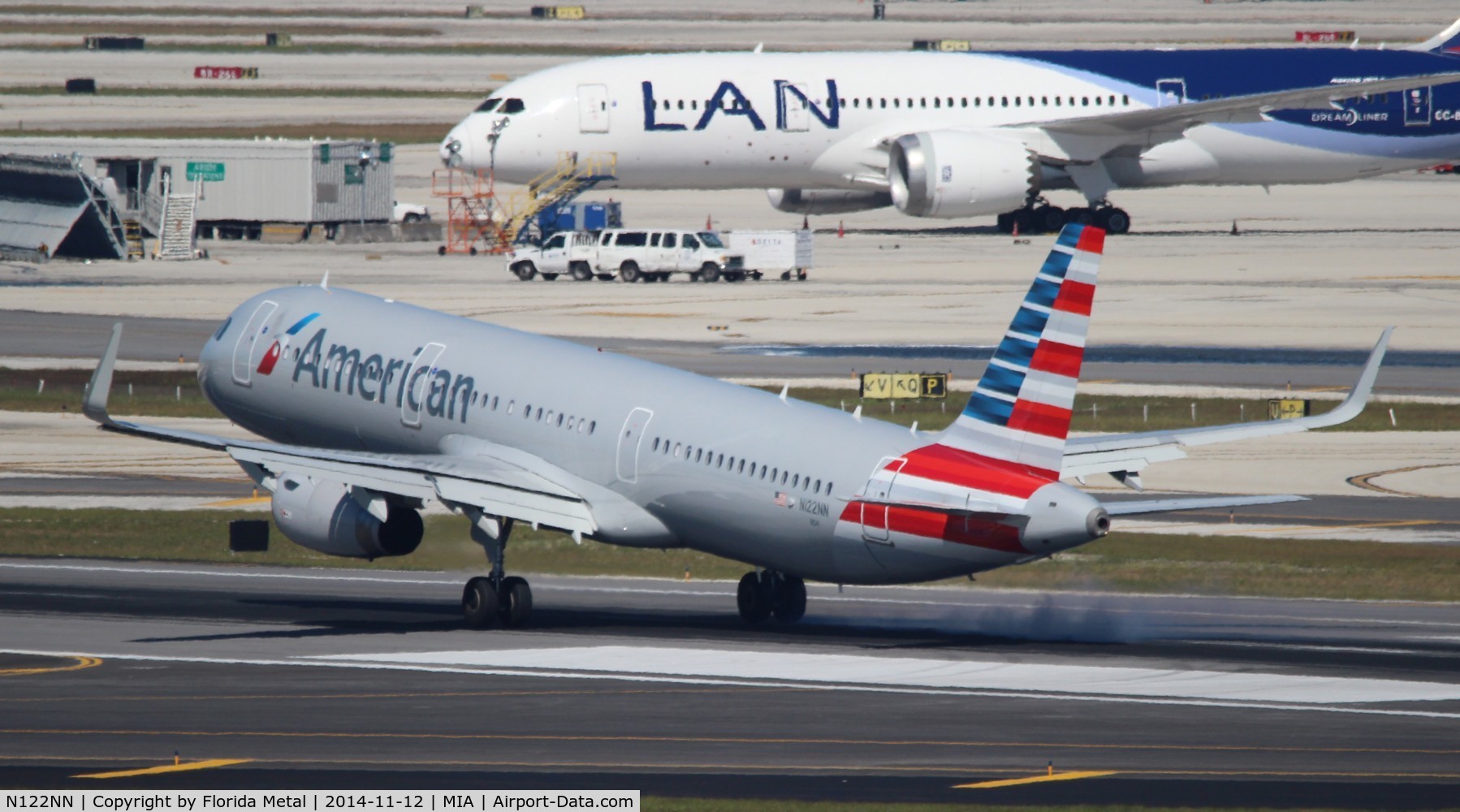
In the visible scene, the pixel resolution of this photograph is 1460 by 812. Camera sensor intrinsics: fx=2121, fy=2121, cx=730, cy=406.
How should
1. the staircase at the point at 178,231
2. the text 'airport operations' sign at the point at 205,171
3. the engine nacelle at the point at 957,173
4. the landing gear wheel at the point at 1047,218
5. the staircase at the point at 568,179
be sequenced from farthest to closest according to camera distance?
the text 'airport operations' sign at the point at 205,171 < the staircase at the point at 178,231 < the landing gear wheel at the point at 1047,218 < the staircase at the point at 568,179 < the engine nacelle at the point at 957,173

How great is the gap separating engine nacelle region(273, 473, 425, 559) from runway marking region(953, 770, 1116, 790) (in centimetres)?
1640

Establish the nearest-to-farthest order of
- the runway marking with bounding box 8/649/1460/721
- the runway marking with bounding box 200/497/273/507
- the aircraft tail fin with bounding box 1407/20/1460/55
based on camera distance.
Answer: the runway marking with bounding box 8/649/1460/721 < the runway marking with bounding box 200/497/273/507 < the aircraft tail fin with bounding box 1407/20/1460/55

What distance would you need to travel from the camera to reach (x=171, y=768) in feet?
87.7

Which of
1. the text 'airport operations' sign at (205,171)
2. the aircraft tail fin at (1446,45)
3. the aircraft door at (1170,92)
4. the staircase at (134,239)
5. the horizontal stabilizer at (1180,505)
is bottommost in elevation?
the horizontal stabilizer at (1180,505)

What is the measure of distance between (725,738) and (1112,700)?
6.29 metres

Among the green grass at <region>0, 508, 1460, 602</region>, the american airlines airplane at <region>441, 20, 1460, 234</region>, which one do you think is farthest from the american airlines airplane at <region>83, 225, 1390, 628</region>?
the american airlines airplane at <region>441, 20, 1460, 234</region>

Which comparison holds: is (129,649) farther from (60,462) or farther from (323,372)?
(60,462)

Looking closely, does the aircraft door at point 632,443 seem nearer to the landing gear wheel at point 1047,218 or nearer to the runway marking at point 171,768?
the runway marking at point 171,768

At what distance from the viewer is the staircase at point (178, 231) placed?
352 ft

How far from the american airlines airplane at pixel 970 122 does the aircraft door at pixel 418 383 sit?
5611 cm

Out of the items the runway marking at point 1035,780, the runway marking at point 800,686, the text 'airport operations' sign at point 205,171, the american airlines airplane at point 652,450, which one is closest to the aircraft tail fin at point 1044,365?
the american airlines airplane at point 652,450

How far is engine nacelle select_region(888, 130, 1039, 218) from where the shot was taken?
96.3m

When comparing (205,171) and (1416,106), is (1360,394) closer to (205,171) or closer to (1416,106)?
(1416,106)

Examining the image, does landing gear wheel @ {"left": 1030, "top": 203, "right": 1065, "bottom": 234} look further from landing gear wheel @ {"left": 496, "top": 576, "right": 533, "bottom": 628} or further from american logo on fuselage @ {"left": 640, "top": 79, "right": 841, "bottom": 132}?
landing gear wheel @ {"left": 496, "top": 576, "right": 533, "bottom": 628}
